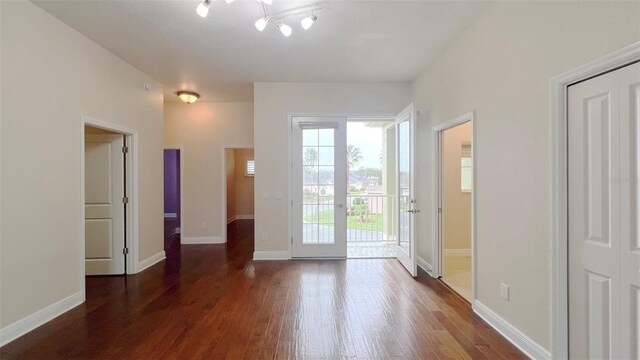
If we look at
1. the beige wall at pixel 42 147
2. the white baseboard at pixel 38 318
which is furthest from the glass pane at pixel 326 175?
the white baseboard at pixel 38 318

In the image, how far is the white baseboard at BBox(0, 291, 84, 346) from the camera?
2295mm

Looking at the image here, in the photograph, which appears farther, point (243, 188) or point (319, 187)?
point (243, 188)

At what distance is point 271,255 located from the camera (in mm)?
4598

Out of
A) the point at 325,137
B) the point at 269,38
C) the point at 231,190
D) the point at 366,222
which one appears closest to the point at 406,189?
the point at 325,137

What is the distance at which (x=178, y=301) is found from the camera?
10.1ft

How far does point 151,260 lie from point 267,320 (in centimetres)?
279

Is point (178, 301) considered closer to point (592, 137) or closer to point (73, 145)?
point (73, 145)

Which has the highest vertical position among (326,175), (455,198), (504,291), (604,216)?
(326,175)

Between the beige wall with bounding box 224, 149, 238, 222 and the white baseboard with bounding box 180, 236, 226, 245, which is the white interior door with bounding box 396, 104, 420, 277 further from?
the beige wall with bounding box 224, 149, 238, 222

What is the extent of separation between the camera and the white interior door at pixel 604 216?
1.52 m

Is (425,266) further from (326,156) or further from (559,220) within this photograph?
(559,220)

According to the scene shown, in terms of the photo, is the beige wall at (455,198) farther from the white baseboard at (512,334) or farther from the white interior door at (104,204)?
the white interior door at (104,204)

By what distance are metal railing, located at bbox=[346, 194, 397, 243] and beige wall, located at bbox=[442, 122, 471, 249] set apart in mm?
1196

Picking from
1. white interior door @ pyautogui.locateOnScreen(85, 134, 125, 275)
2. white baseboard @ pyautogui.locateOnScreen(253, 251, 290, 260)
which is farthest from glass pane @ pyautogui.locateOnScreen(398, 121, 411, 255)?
white interior door @ pyautogui.locateOnScreen(85, 134, 125, 275)
